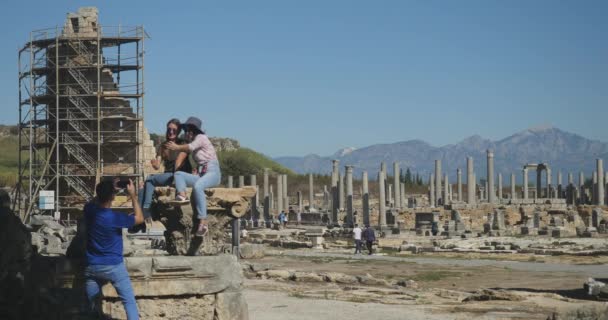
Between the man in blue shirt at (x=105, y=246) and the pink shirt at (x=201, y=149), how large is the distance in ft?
5.66

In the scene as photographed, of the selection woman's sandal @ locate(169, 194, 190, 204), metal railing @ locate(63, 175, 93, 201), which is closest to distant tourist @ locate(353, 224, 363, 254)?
metal railing @ locate(63, 175, 93, 201)

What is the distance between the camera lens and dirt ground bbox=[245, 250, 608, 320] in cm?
1395

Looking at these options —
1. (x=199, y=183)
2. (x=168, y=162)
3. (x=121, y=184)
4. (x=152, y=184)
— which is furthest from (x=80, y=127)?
(x=121, y=184)

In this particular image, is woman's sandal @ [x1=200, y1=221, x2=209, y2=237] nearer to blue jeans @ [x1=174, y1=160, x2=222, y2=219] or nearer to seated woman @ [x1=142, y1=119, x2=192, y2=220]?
blue jeans @ [x1=174, y1=160, x2=222, y2=219]

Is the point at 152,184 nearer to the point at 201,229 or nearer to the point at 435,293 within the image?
the point at 201,229

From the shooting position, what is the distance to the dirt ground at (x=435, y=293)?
13.9 meters

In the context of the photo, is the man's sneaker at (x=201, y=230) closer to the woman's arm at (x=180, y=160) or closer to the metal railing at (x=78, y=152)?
the woman's arm at (x=180, y=160)

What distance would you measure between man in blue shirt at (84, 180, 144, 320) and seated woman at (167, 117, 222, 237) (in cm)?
152

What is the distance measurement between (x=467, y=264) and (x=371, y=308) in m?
15.3

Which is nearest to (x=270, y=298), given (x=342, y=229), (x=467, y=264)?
(x=467, y=264)

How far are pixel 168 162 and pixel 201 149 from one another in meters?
0.49

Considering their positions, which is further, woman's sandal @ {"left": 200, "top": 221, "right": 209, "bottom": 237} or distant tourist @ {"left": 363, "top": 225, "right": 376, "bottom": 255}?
distant tourist @ {"left": 363, "top": 225, "right": 376, "bottom": 255}

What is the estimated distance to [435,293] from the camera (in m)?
18.7

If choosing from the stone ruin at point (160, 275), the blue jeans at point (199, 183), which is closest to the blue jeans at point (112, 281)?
the stone ruin at point (160, 275)
